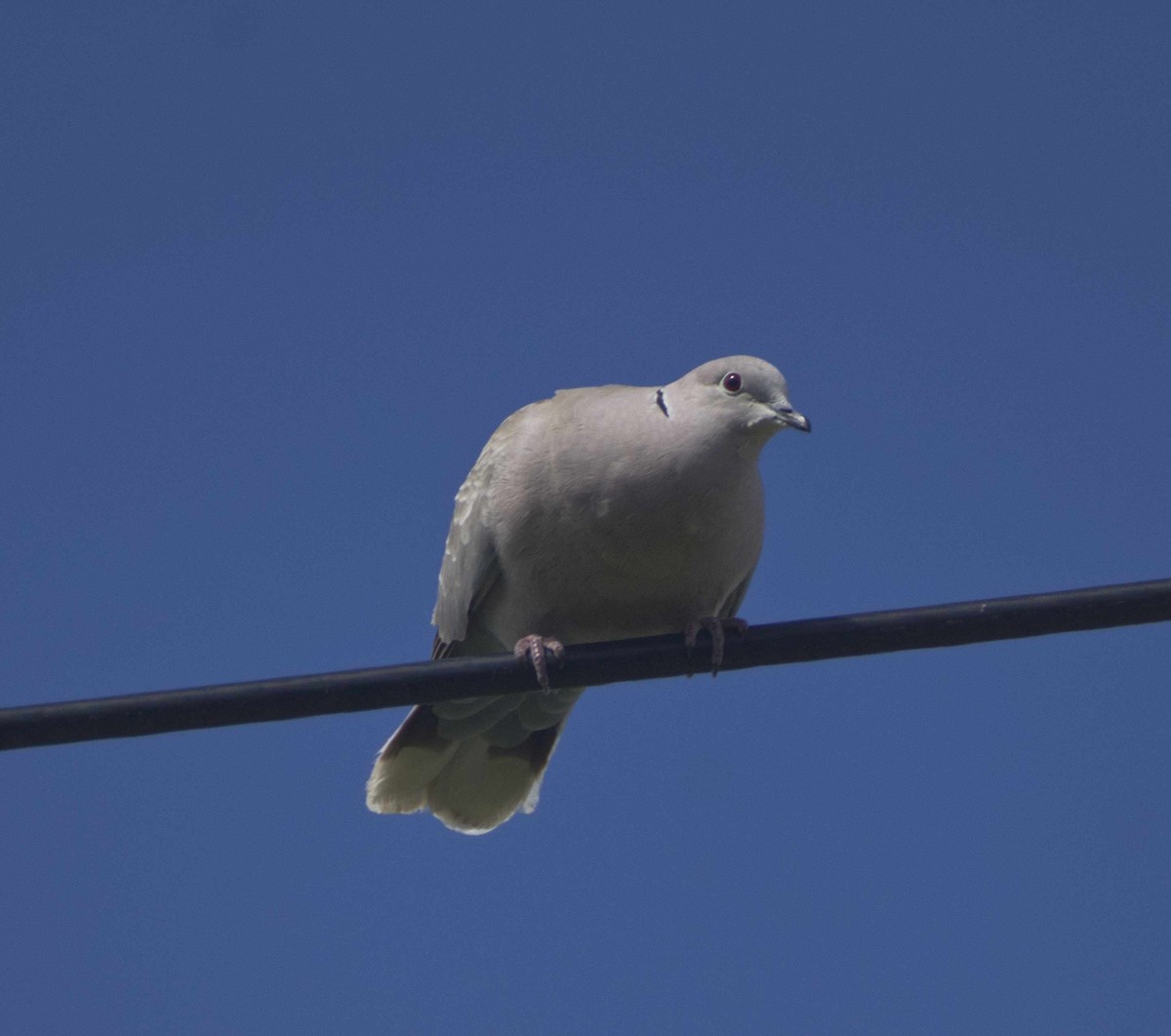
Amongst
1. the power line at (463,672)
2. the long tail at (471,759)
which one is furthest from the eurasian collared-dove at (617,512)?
the power line at (463,672)

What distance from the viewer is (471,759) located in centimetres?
714

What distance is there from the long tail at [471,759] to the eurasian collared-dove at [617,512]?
0.61ft

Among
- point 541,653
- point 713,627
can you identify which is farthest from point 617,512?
point 541,653

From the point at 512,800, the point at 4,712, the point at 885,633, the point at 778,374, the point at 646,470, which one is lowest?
the point at 4,712

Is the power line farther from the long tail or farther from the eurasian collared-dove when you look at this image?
the long tail

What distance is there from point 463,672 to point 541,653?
103 centimetres

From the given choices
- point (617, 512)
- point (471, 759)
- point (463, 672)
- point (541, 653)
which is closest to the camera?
point (463, 672)

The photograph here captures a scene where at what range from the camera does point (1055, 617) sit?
4.26 metres

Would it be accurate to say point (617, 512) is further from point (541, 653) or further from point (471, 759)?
point (471, 759)

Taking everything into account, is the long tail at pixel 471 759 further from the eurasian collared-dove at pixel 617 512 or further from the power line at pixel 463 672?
the power line at pixel 463 672

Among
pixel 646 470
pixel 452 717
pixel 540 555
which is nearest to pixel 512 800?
pixel 452 717

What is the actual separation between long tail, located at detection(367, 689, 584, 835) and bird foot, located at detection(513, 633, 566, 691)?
32.1 inches

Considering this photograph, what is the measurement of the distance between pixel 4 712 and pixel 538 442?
254 cm

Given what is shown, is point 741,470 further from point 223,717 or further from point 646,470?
point 223,717
